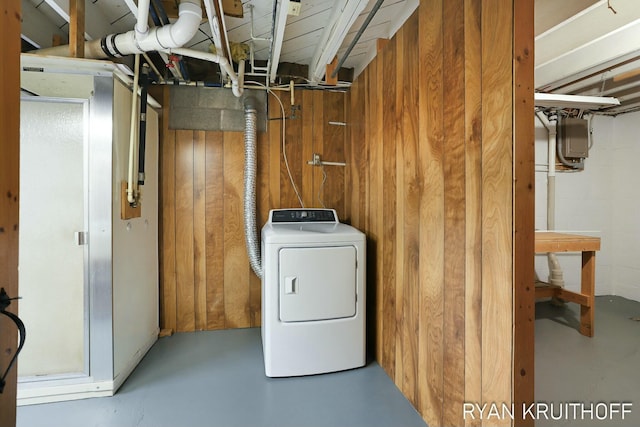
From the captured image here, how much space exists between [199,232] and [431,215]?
2.07 meters

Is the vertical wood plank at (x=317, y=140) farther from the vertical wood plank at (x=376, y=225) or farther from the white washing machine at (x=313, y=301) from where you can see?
the white washing machine at (x=313, y=301)

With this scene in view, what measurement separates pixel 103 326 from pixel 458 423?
2.05 metres

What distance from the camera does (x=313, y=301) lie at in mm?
1964

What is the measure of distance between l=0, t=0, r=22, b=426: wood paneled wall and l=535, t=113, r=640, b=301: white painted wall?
422 centimetres

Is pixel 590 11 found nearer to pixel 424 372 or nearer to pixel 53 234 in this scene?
pixel 424 372

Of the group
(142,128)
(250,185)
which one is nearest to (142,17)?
(142,128)

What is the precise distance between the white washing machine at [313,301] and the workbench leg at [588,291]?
6.59 feet

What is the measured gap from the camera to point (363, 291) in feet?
6.81

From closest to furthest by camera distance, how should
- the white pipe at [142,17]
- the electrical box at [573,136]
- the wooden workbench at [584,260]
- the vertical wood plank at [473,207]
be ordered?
1. the vertical wood plank at [473,207]
2. the white pipe at [142,17]
3. the wooden workbench at [584,260]
4. the electrical box at [573,136]

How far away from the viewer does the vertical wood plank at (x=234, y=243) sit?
2.68m

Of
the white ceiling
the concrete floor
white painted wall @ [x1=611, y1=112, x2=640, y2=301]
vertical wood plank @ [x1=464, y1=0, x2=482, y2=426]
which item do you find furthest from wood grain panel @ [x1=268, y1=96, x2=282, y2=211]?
white painted wall @ [x1=611, y1=112, x2=640, y2=301]

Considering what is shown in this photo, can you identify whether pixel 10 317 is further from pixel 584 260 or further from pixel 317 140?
pixel 584 260

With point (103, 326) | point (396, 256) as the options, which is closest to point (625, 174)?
point (396, 256)

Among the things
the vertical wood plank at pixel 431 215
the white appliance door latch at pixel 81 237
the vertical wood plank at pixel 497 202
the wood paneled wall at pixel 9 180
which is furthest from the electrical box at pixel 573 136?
the white appliance door latch at pixel 81 237
